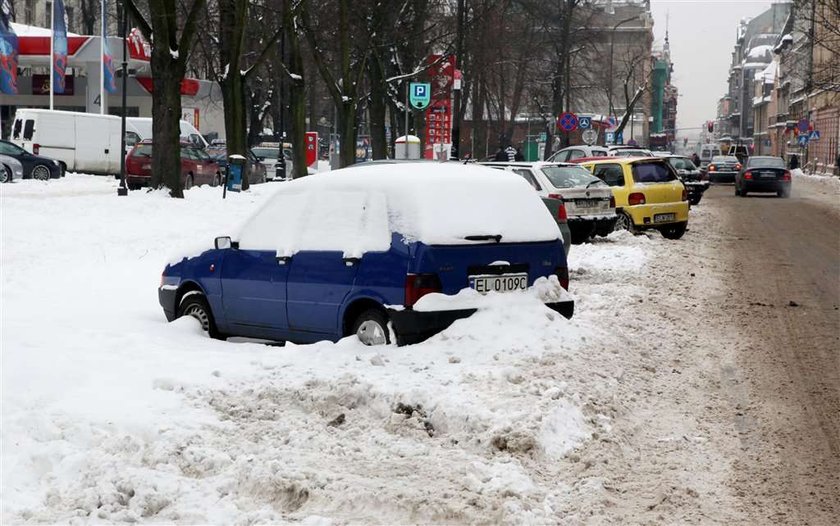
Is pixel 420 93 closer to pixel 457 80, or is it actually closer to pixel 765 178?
pixel 457 80

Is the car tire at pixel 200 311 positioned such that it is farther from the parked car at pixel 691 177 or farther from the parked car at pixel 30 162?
the parked car at pixel 30 162

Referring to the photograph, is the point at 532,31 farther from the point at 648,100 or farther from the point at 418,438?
the point at 648,100

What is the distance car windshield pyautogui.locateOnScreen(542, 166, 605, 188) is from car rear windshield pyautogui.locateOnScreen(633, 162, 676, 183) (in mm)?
1761

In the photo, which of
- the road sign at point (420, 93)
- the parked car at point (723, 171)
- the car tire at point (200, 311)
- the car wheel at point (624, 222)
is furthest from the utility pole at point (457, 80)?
the car tire at point (200, 311)

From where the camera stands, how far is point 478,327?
9117 millimetres

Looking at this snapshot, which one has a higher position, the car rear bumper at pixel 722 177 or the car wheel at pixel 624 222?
the car rear bumper at pixel 722 177

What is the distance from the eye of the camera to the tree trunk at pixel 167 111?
27375mm

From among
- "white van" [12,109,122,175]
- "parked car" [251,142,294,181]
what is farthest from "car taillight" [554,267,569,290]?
"parked car" [251,142,294,181]

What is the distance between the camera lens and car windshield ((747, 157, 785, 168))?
45000mm

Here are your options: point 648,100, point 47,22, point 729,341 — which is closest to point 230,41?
point 729,341

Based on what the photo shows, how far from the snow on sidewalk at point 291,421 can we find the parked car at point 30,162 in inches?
1104

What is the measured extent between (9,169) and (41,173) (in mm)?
2087

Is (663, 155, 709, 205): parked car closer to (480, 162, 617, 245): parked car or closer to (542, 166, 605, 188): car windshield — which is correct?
(542, 166, 605, 188): car windshield

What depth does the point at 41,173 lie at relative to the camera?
38.6m
